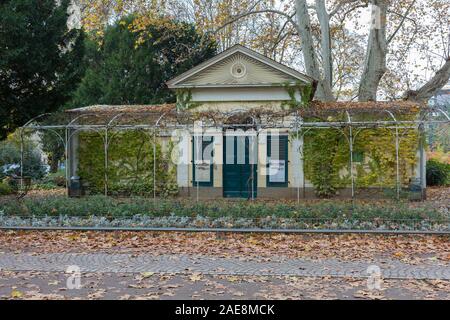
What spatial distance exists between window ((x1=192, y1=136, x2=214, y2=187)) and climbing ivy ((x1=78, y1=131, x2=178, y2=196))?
0.92m

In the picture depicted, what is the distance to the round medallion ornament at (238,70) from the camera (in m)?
20.3

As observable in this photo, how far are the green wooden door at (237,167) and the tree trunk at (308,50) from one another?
187 inches

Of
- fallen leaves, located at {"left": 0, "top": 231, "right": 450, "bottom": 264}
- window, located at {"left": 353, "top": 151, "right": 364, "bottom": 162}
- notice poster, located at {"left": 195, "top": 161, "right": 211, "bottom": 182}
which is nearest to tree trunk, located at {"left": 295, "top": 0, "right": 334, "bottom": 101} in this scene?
window, located at {"left": 353, "top": 151, "right": 364, "bottom": 162}

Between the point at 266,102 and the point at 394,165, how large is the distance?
17.9 feet

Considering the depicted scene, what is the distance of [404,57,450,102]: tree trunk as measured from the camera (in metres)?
23.5

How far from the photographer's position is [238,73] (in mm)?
20375

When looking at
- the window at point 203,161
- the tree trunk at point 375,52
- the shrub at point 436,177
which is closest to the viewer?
the window at point 203,161

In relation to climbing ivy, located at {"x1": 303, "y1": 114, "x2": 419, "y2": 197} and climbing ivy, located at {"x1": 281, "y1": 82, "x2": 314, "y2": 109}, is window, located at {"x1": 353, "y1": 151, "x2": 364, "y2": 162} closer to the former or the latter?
climbing ivy, located at {"x1": 303, "y1": 114, "x2": 419, "y2": 197}

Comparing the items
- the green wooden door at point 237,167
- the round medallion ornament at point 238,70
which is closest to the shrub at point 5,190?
the green wooden door at point 237,167

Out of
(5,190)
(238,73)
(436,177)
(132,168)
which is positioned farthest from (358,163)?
(5,190)

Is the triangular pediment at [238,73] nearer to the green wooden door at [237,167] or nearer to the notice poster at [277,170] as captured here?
the green wooden door at [237,167]

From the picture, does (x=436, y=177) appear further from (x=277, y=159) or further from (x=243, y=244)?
(x=243, y=244)

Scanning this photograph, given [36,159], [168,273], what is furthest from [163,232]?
[36,159]

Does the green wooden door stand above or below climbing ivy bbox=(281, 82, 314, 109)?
below
